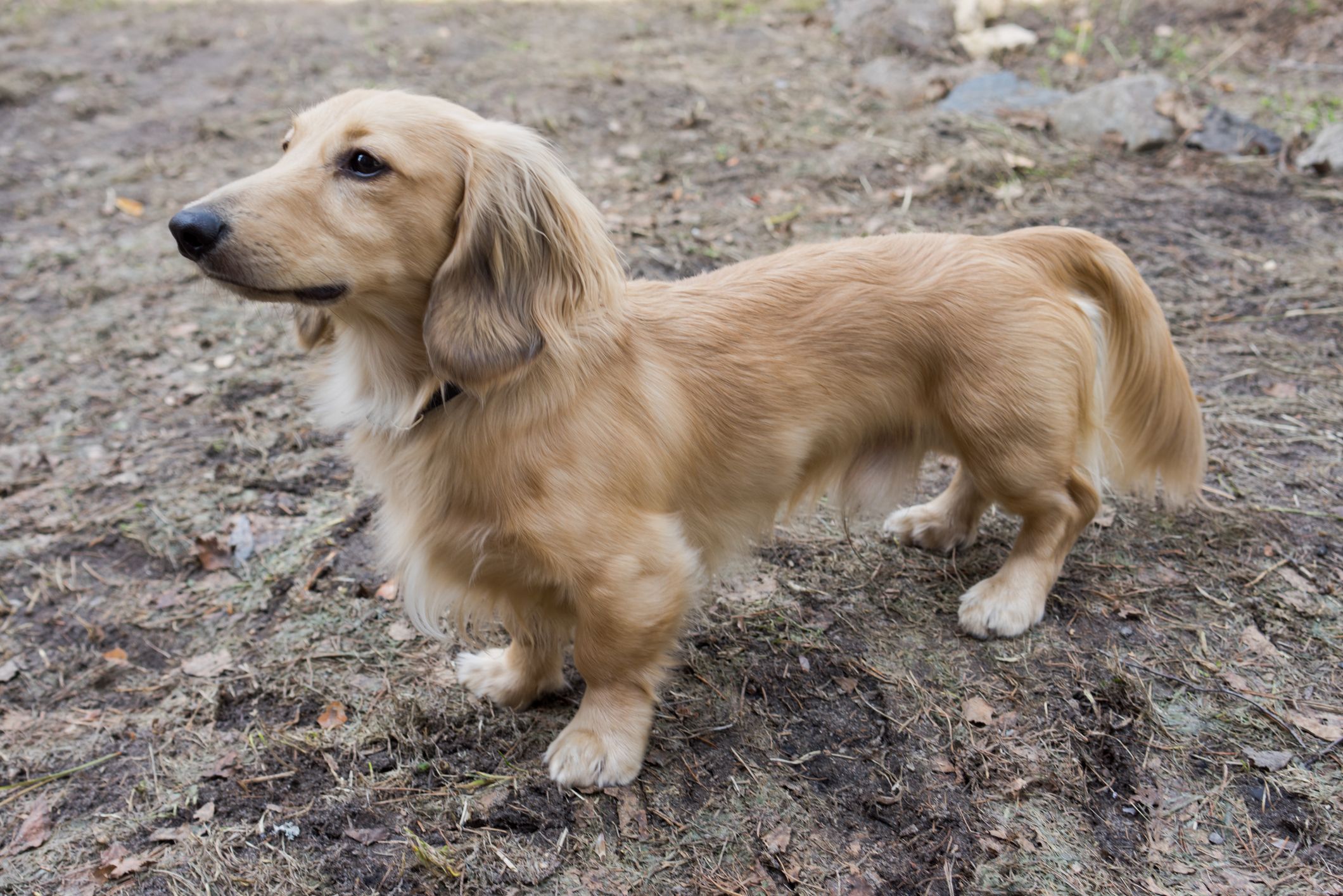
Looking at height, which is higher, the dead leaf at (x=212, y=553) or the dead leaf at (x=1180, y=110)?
the dead leaf at (x=1180, y=110)

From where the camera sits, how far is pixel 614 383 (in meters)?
2.69

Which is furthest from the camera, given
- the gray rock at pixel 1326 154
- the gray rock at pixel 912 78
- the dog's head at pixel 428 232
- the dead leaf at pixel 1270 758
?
the gray rock at pixel 912 78

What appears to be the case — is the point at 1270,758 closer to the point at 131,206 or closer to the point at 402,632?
the point at 402,632

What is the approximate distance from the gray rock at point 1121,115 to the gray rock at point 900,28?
1933 mm

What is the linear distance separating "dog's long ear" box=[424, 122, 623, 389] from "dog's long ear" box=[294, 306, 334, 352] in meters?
0.59

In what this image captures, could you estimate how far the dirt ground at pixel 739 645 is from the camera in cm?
259

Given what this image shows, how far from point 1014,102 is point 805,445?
4935mm

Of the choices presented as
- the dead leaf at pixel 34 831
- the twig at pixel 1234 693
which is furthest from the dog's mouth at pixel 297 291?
the twig at pixel 1234 693

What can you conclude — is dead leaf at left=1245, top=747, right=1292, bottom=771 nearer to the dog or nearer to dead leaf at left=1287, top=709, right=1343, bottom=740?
dead leaf at left=1287, top=709, right=1343, bottom=740

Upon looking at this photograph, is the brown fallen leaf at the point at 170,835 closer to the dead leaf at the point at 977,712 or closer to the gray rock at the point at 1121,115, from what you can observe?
the dead leaf at the point at 977,712

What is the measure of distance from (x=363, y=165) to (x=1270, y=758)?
9.82 ft

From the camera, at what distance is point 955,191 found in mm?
5848

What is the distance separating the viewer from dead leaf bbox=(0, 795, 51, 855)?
8.91 feet

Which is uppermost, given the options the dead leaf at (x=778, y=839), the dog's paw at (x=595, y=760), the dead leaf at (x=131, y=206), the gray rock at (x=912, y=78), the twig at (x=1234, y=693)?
the dead leaf at (x=131, y=206)
